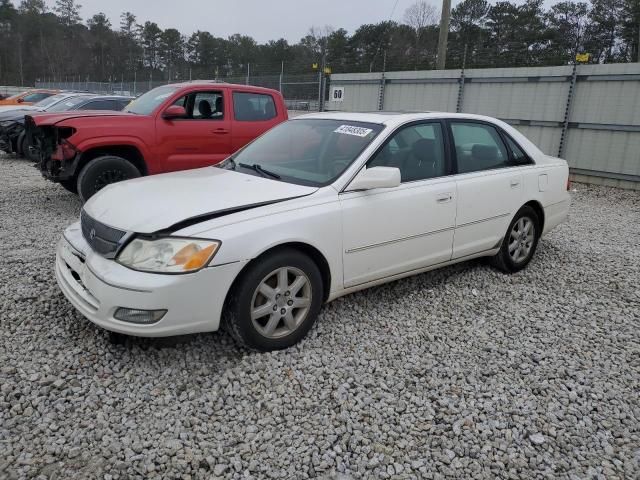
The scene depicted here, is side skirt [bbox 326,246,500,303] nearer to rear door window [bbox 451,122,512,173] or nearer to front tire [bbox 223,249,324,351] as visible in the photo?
front tire [bbox 223,249,324,351]

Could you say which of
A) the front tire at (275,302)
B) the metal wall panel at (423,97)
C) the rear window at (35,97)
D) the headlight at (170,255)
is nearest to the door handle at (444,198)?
the front tire at (275,302)

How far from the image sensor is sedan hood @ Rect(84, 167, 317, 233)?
2.90 m

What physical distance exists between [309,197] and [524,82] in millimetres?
9419

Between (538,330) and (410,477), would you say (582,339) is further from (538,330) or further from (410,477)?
(410,477)

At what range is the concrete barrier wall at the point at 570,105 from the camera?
9.49 metres

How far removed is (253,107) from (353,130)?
13.2 feet

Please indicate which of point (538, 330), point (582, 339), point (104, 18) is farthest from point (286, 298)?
point (104, 18)

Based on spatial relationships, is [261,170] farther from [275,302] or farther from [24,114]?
[24,114]

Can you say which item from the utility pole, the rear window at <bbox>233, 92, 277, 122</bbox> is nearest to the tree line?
the utility pole

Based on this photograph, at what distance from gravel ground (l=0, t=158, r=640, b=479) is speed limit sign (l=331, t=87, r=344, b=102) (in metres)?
11.8

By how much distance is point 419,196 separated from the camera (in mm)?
3777

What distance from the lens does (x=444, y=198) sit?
3.94 metres

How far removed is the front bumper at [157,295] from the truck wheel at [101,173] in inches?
145

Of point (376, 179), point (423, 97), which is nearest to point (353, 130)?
point (376, 179)
